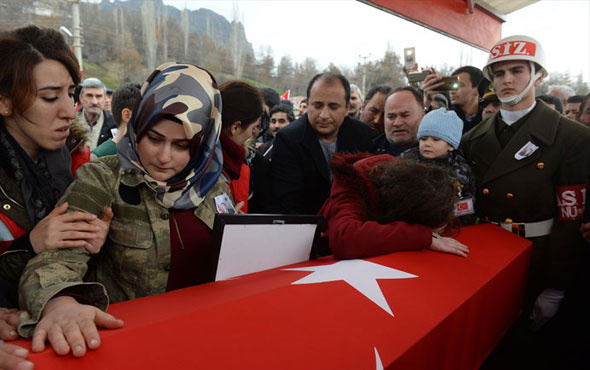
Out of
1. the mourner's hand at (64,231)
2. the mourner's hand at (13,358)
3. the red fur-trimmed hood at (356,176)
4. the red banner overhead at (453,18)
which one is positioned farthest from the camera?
the red banner overhead at (453,18)

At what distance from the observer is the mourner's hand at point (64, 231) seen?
940 millimetres

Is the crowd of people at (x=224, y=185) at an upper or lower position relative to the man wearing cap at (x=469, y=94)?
lower

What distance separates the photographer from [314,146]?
250 centimetres

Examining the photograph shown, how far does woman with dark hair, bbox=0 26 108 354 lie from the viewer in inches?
44.1

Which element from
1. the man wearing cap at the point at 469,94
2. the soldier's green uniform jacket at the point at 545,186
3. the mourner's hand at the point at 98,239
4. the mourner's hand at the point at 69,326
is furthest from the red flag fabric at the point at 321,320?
the man wearing cap at the point at 469,94

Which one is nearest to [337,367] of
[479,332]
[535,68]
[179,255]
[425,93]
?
[179,255]

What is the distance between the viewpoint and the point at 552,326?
2.14 metres

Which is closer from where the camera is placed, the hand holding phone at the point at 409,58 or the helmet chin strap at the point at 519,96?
the helmet chin strap at the point at 519,96

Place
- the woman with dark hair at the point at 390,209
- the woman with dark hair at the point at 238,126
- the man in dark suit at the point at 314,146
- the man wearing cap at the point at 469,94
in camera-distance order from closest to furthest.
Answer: the woman with dark hair at the point at 390,209 → the woman with dark hair at the point at 238,126 → the man in dark suit at the point at 314,146 → the man wearing cap at the point at 469,94

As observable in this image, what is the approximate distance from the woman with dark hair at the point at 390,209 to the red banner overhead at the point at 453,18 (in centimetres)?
313

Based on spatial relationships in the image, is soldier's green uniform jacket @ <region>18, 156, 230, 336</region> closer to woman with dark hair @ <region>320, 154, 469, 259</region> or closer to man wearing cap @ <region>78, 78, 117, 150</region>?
woman with dark hair @ <region>320, 154, 469, 259</region>

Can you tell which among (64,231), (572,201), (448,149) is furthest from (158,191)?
(572,201)

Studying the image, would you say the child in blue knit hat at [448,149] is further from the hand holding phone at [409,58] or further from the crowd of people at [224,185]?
the hand holding phone at [409,58]

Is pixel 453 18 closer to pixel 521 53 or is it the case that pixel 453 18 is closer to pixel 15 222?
pixel 521 53
